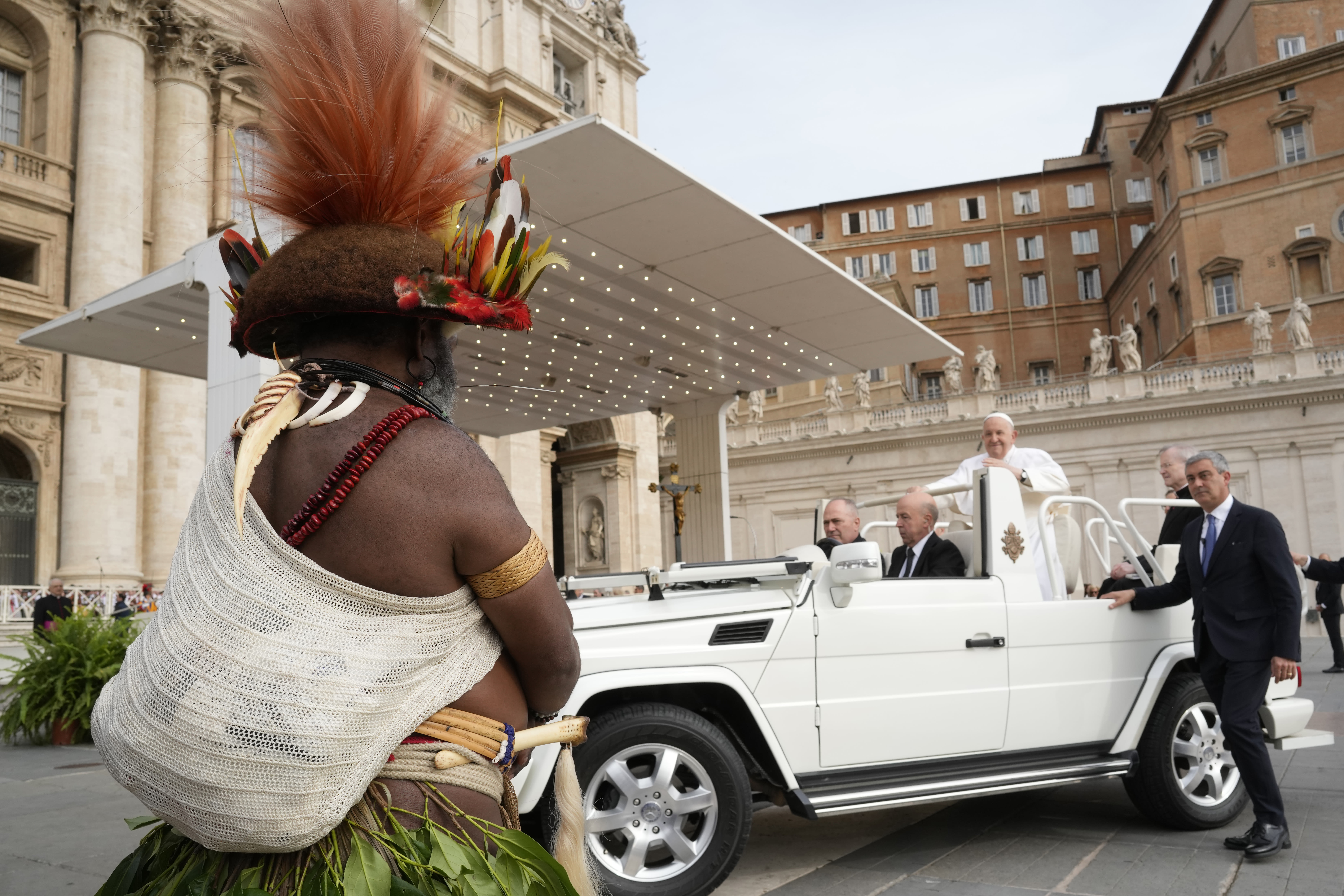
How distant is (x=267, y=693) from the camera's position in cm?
164

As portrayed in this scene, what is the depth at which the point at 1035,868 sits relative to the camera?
16.1ft

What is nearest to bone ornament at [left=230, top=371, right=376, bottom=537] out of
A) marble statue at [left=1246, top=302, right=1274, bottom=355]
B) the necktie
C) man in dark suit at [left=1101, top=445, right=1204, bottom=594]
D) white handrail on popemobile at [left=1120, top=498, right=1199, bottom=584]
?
the necktie

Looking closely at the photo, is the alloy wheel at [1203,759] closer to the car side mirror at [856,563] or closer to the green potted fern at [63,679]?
the car side mirror at [856,563]

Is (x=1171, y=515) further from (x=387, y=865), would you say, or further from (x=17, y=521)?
(x=17, y=521)

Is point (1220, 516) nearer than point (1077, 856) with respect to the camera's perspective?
No

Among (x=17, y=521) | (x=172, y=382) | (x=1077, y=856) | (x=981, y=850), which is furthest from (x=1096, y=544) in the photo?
(x=17, y=521)

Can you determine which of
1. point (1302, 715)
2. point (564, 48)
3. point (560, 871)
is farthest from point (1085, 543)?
point (560, 871)

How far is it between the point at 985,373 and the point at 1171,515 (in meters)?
32.5

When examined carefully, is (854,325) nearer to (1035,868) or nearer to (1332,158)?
(1035,868)

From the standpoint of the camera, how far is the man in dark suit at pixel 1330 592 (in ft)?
25.2

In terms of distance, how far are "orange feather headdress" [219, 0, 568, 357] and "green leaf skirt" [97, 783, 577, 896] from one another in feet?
3.01

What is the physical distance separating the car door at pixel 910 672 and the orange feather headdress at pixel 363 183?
321 cm

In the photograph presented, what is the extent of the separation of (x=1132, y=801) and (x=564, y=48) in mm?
33207

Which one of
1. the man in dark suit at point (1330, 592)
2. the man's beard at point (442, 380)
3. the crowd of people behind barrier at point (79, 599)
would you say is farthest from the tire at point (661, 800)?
the crowd of people behind barrier at point (79, 599)
